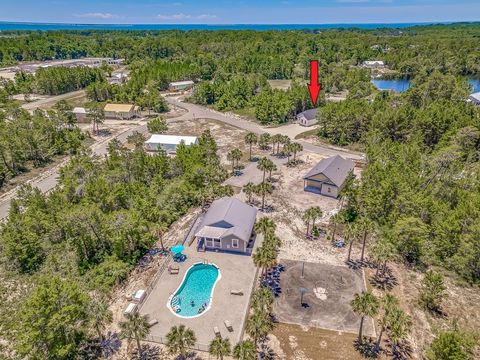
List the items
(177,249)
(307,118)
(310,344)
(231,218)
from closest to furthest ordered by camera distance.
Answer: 1. (310,344)
2. (177,249)
3. (231,218)
4. (307,118)

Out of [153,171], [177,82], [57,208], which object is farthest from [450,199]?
[177,82]

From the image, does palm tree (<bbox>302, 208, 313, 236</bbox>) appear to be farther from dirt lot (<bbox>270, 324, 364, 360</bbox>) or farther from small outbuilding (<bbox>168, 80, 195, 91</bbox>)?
small outbuilding (<bbox>168, 80, 195, 91</bbox>)

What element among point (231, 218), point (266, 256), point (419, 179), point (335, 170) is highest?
point (266, 256)

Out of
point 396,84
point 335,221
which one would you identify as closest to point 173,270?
point 335,221

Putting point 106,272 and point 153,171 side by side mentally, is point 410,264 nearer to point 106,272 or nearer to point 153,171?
point 106,272

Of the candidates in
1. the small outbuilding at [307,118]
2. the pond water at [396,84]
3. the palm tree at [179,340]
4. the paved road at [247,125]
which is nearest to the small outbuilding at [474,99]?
the pond water at [396,84]

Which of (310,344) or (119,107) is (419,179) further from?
(119,107)

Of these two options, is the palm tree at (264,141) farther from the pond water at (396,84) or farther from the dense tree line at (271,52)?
the pond water at (396,84)
